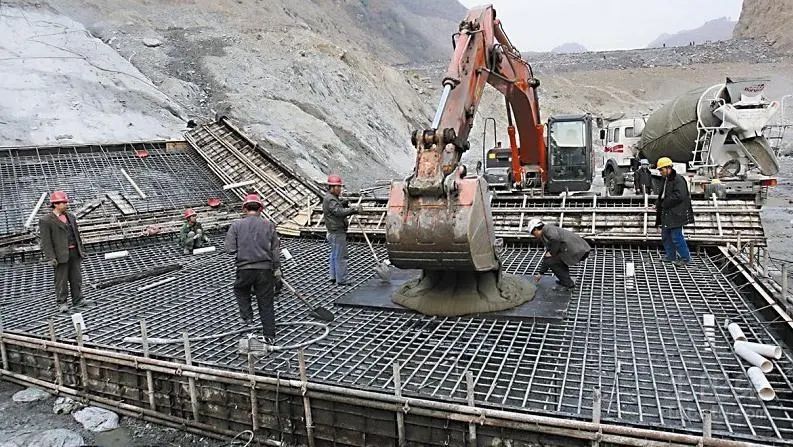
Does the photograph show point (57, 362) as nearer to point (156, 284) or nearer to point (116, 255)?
point (156, 284)

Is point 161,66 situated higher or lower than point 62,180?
higher

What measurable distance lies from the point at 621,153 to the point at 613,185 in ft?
2.40

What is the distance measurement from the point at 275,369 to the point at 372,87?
863 inches

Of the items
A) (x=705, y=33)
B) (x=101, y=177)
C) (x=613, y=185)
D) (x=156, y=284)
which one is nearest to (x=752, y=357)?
(x=156, y=284)

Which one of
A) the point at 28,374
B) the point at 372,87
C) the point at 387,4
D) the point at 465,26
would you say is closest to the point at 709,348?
the point at 465,26

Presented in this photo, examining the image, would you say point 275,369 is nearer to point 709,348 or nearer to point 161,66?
point 709,348

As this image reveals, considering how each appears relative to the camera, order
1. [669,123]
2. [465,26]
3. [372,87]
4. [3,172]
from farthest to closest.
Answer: [372,87] < [669,123] < [3,172] < [465,26]

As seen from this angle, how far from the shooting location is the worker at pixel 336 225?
625 centimetres

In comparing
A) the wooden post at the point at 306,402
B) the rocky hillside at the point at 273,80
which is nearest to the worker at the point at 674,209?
the wooden post at the point at 306,402

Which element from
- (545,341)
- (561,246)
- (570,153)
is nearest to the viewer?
(545,341)

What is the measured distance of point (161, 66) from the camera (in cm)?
1972

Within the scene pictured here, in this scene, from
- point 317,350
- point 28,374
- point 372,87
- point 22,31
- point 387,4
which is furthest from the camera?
point 387,4

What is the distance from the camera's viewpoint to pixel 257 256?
4492 mm

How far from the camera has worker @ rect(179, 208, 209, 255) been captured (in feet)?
26.5
